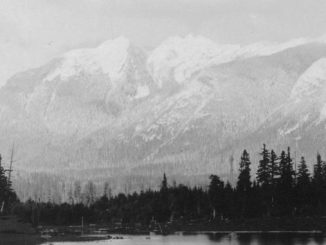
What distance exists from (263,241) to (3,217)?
48082 millimetres

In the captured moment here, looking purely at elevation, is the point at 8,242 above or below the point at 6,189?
below

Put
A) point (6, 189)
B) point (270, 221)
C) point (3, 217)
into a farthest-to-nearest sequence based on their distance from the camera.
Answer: point (270, 221) < point (6, 189) < point (3, 217)

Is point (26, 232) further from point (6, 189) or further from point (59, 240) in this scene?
point (6, 189)

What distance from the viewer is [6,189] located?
184 metres

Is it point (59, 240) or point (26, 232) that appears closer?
point (26, 232)

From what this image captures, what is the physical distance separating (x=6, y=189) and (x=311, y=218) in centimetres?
7343

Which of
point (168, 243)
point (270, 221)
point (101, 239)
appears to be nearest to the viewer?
point (168, 243)

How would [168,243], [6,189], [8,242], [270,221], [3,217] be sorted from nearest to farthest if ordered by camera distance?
[8,242] < [3,217] < [168,243] < [6,189] < [270,221]

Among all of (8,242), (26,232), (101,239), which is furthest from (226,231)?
(8,242)

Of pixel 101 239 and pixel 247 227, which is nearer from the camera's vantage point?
pixel 101 239

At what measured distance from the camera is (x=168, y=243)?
15438cm

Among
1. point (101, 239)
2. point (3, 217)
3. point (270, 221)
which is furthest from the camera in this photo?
point (270, 221)

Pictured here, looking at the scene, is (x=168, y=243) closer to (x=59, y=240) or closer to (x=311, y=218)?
(x=59, y=240)

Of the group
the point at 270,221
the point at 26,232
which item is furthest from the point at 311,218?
the point at 26,232
